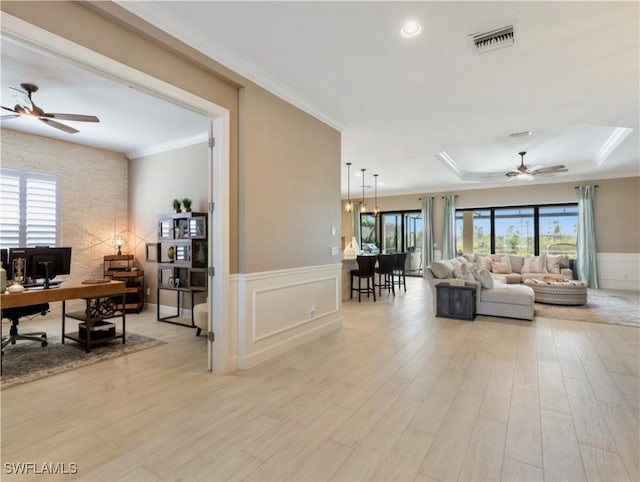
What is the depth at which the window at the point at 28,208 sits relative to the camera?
4824mm

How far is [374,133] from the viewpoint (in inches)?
200

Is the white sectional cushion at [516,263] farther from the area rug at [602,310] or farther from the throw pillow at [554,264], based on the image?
the area rug at [602,310]

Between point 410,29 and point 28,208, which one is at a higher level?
point 410,29

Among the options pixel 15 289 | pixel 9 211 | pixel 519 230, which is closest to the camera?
pixel 15 289

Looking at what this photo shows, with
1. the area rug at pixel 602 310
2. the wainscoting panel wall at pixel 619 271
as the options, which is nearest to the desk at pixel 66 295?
the area rug at pixel 602 310

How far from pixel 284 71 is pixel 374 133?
7.29 feet

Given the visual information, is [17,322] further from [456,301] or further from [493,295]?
[493,295]

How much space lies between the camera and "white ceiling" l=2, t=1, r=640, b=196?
7.88ft

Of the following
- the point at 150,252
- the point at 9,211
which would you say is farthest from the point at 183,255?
the point at 9,211

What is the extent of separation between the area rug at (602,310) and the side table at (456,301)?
1325 mm

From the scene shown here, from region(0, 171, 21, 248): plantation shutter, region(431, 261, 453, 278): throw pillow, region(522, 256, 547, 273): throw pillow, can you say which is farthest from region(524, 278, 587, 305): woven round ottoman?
region(0, 171, 21, 248): plantation shutter

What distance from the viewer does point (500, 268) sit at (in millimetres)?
8133
